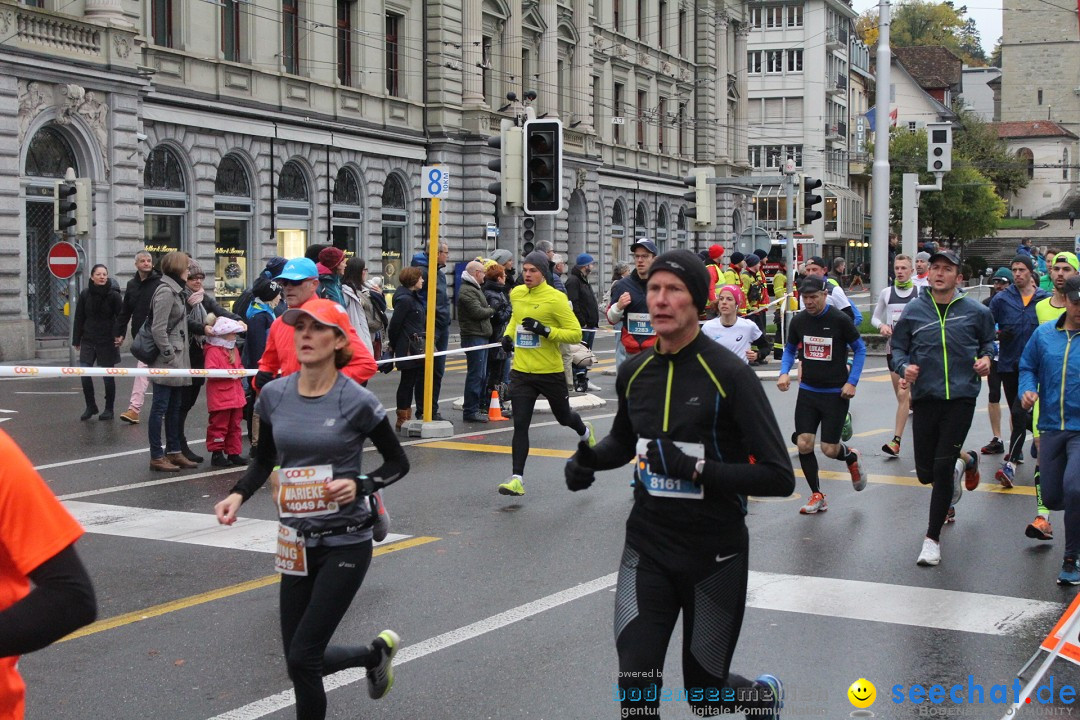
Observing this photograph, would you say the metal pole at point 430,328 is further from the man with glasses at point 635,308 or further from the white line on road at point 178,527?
the white line on road at point 178,527

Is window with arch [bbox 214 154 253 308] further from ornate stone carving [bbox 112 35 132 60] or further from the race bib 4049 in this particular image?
the race bib 4049

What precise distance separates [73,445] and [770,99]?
77696mm

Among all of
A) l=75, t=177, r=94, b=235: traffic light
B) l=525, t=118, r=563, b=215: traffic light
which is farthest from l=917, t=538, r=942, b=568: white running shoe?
l=75, t=177, r=94, b=235: traffic light

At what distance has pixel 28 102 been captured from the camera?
85.3ft

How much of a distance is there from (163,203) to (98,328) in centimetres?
1498

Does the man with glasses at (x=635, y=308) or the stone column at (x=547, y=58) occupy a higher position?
the stone column at (x=547, y=58)

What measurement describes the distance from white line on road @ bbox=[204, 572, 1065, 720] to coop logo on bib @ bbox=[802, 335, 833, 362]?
2.72 m

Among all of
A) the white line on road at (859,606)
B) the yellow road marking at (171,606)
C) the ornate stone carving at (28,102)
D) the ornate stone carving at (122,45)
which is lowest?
the yellow road marking at (171,606)

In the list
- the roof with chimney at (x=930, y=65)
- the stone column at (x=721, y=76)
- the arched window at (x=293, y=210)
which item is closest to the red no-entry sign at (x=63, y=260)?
the arched window at (x=293, y=210)

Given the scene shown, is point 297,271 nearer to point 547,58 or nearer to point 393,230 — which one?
point 393,230

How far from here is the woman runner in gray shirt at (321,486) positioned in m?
4.83

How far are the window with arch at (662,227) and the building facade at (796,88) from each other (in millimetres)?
25991

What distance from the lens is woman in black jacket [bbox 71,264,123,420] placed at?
16.1m

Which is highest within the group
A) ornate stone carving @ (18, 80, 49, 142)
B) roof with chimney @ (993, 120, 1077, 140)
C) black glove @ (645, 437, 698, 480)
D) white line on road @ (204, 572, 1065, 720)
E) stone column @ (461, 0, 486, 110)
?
roof with chimney @ (993, 120, 1077, 140)
